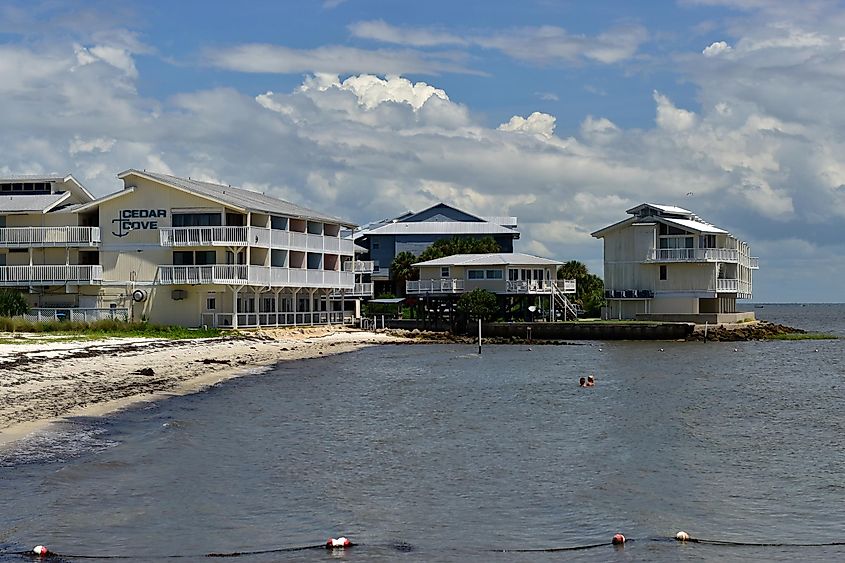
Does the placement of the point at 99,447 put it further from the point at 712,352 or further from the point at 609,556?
the point at 712,352

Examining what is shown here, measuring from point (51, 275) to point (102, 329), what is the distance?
413 inches

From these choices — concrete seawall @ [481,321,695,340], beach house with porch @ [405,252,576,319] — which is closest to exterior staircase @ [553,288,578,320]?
beach house with porch @ [405,252,576,319]

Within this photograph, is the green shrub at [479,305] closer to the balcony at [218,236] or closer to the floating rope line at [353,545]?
the balcony at [218,236]

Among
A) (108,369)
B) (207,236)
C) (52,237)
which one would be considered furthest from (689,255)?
(108,369)

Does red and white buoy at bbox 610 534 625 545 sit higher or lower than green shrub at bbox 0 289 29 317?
lower

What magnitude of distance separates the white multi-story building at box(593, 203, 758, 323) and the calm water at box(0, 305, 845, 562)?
4012 cm

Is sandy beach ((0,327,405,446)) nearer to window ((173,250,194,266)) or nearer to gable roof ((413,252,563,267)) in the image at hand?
window ((173,250,194,266))

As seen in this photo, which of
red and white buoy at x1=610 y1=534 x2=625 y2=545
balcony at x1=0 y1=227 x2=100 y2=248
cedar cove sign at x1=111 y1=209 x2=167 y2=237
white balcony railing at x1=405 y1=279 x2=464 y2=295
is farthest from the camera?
white balcony railing at x1=405 y1=279 x2=464 y2=295

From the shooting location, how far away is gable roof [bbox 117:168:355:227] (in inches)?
2427

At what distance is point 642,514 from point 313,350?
40880mm

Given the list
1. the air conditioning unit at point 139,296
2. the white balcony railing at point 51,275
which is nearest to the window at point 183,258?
the air conditioning unit at point 139,296

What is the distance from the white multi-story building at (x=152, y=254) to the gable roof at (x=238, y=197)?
4.8 inches

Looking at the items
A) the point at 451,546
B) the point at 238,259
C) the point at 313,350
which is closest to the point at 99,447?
the point at 451,546

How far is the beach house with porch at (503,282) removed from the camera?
7762 cm
